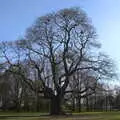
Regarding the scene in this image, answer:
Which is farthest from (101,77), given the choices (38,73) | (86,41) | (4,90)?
(4,90)

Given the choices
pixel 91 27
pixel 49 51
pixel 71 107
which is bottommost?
pixel 71 107

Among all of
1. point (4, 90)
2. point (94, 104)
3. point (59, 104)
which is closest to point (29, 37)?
point (59, 104)

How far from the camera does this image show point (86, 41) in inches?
2303

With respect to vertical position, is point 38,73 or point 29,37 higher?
point 29,37

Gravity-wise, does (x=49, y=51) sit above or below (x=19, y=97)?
above

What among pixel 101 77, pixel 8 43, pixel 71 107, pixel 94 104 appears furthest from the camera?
pixel 94 104

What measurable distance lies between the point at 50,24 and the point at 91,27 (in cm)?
710

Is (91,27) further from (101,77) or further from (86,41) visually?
(101,77)

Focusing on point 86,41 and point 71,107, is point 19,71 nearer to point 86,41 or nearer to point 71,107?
point 86,41

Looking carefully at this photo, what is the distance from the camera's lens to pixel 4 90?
90.7 m

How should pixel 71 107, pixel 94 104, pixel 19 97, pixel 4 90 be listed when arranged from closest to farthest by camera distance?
pixel 4 90, pixel 19 97, pixel 71 107, pixel 94 104

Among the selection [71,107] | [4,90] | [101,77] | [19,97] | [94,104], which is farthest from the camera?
[94,104]

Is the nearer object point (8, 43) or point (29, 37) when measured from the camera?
point (29, 37)

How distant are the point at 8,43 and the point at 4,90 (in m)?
30.5
